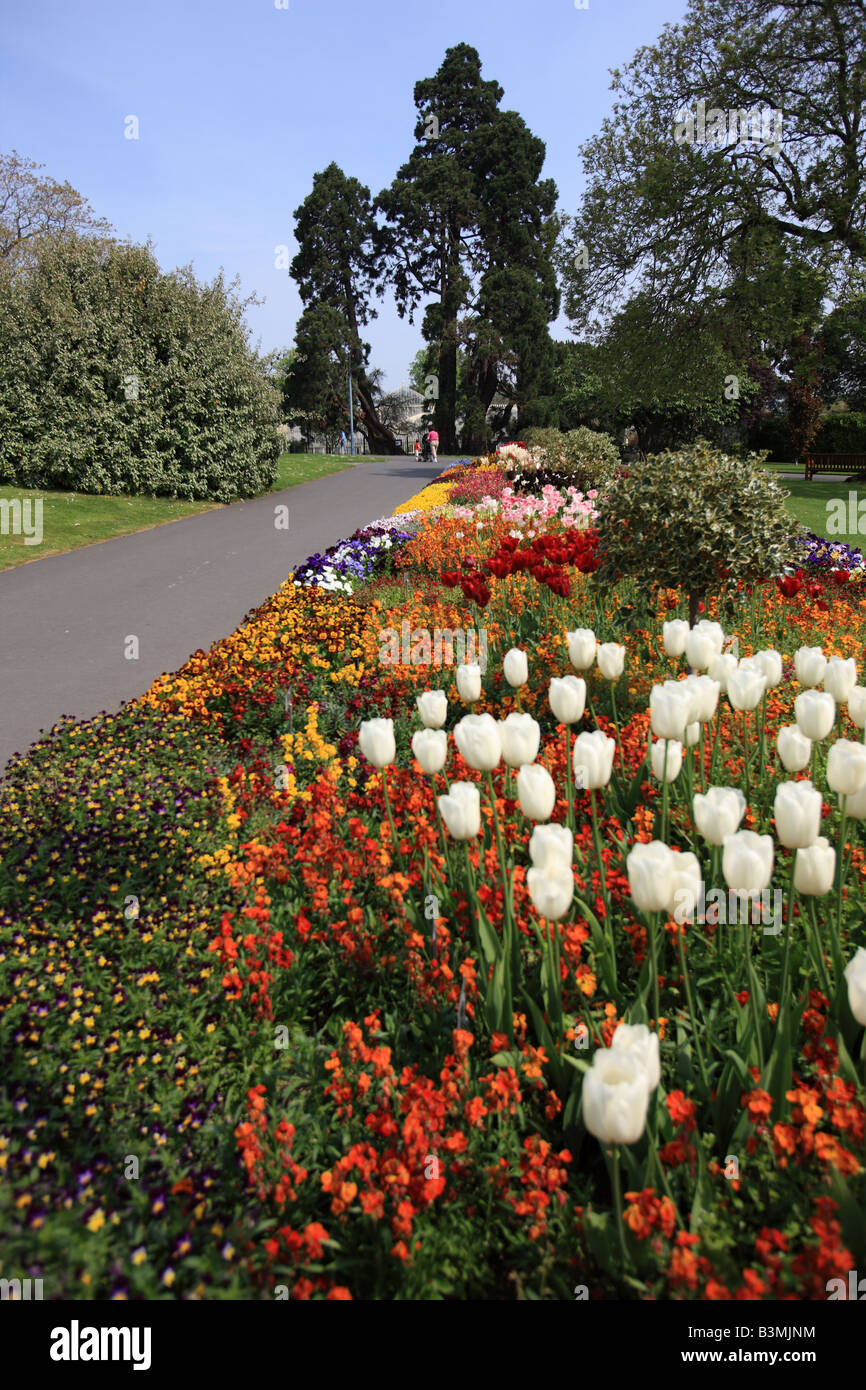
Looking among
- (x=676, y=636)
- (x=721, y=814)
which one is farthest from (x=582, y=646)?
(x=721, y=814)

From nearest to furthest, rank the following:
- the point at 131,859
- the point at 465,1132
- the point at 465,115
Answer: the point at 465,1132 → the point at 131,859 → the point at 465,115

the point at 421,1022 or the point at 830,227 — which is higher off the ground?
the point at 830,227

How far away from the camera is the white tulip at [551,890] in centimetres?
178

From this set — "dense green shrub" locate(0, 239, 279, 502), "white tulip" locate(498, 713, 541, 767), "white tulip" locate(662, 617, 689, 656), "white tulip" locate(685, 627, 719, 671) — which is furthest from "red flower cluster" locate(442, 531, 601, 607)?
"dense green shrub" locate(0, 239, 279, 502)

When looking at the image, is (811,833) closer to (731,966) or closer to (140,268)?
(731,966)

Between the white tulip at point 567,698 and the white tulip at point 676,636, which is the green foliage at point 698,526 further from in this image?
the white tulip at point 567,698

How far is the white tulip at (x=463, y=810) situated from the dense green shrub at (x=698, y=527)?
3.52 m

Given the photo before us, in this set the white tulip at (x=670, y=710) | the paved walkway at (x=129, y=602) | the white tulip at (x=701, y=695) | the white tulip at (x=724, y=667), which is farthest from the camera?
the paved walkway at (x=129, y=602)

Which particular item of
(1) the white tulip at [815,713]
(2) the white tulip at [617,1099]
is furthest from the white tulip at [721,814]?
(2) the white tulip at [617,1099]

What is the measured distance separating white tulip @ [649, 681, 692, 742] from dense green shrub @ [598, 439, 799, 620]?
120 inches

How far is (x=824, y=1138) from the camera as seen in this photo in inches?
66.1

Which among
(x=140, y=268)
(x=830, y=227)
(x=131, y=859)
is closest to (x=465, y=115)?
(x=830, y=227)

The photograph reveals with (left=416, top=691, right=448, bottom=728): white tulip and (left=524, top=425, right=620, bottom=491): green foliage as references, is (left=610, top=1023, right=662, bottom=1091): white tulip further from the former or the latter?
(left=524, top=425, right=620, bottom=491): green foliage
